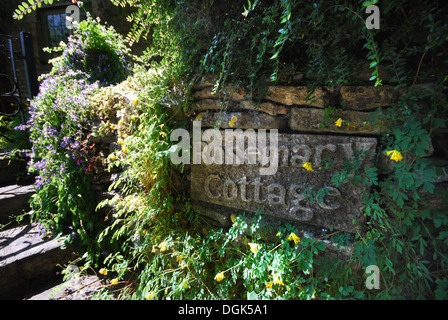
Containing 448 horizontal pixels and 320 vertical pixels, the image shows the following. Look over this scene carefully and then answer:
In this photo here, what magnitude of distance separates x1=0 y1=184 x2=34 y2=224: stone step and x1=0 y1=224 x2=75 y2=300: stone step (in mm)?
300

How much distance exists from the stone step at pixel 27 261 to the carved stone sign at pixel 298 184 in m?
1.77

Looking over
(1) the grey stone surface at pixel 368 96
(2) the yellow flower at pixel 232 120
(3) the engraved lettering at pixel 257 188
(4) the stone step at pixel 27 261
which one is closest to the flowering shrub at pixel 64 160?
(4) the stone step at pixel 27 261

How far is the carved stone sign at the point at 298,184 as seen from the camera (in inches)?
53.8

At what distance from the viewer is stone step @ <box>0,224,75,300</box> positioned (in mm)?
2164

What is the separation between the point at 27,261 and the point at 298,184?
95.8 inches

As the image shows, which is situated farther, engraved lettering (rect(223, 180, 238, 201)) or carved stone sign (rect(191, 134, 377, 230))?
engraved lettering (rect(223, 180, 238, 201))

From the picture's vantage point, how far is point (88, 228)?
2.53m

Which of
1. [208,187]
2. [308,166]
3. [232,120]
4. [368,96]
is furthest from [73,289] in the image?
[368,96]

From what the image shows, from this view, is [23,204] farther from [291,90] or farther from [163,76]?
[291,90]

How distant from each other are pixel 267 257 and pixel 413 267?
0.66 m

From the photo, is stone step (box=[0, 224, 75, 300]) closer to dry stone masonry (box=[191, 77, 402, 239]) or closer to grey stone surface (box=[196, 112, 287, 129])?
dry stone masonry (box=[191, 77, 402, 239])

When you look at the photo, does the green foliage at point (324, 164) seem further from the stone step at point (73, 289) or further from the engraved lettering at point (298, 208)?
the stone step at point (73, 289)

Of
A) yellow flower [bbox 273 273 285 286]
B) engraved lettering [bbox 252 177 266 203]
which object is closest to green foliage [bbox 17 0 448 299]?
yellow flower [bbox 273 273 285 286]
